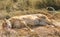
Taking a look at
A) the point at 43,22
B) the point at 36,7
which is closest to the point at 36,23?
the point at 43,22

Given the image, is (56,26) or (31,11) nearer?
(56,26)

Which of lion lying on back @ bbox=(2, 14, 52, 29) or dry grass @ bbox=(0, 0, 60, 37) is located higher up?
lion lying on back @ bbox=(2, 14, 52, 29)

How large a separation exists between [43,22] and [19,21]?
21.0 inches

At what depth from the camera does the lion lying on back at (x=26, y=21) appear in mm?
5836

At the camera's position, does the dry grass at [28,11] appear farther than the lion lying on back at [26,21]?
No

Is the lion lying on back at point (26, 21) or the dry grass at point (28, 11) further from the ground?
the lion lying on back at point (26, 21)

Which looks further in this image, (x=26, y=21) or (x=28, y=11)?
(x=28, y=11)

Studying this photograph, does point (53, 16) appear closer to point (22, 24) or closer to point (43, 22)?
point (43, 22)

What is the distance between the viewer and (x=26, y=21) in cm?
598

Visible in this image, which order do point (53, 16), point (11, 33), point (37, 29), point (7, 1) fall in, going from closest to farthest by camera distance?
1. point (11, 33)
2. point (37, 29)
3. point (53, 16)
4. point (7, 1)

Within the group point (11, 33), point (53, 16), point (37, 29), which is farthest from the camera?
point (53, 16)

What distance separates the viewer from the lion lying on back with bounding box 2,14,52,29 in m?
5.84

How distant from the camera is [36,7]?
24.6 feet

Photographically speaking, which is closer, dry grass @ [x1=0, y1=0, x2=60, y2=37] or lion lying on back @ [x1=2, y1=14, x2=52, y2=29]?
dry grass @ [x1=0, y1=0, x2=60, y2=37]
